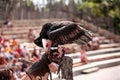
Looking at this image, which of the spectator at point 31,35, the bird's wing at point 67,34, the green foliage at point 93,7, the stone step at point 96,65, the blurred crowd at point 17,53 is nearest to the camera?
the bird's wing at point 67,34

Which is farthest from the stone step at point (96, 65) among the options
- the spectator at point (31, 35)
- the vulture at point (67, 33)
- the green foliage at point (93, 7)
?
the green foliage at point (93, 7)

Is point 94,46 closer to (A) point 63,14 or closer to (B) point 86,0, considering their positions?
(A) point 63,14

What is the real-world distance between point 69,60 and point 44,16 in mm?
16418

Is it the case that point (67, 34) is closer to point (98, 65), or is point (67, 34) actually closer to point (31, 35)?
point (98, 65)

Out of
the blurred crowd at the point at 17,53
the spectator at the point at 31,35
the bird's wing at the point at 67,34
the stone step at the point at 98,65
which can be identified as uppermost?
the bird's wing at the point at 67,34

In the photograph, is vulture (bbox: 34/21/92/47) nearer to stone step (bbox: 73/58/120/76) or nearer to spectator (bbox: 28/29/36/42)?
stone step (bbox: 73/58/120/76)

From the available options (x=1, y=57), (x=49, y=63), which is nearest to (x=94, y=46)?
(x=1, y=57)

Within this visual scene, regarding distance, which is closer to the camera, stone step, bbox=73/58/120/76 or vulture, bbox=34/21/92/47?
vulture, bbox=34/21/92/47

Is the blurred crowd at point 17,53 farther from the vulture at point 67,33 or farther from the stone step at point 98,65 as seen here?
the vulture at point 67,33

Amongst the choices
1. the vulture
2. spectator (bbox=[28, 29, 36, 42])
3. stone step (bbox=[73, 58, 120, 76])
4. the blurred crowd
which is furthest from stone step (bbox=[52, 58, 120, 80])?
Result: the vulture

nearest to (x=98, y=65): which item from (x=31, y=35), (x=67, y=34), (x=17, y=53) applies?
(x=17, y=53)

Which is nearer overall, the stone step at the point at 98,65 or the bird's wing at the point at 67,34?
the bird's wing at the point at 67,34

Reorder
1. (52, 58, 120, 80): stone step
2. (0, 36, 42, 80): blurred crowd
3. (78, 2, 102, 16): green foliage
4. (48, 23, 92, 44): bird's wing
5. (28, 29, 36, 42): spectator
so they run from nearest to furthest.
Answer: (48, 23, 92, 44): bird's wing
(0, 36, 42, 80): blurred crowd
(52, 58, 120, 80): stone step
(28, 29, 36, 42): spectator
(78, 2, 102, 16): green foliage

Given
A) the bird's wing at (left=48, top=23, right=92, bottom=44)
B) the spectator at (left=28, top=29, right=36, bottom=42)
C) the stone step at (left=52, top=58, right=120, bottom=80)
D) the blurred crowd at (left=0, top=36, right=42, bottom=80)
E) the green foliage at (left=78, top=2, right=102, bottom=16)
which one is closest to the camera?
the bird's wing at (left=48, top=23, right=92, bottom=44)
